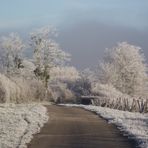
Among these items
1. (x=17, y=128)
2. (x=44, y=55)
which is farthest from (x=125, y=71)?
(x=17, y=128)

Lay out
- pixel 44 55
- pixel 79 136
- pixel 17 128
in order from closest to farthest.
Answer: pixel 79 136 → pixel 17 128 → pixel 44 55

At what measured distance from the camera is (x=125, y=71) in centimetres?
11100

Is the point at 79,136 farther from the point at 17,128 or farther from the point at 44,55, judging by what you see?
the point at 44,55

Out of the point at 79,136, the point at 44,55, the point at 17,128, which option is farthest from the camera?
the point at 44,55

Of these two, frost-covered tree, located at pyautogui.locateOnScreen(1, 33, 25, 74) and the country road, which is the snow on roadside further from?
frost-covered tree, located at pyautogui.locateOnScreen(1, 33, 25, 74)

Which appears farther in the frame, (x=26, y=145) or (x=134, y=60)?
(x=134, y=60)

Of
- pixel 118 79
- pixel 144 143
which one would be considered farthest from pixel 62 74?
pixel 144 143

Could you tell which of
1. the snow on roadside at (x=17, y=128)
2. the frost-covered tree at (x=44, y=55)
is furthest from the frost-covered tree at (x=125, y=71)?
the snow on roadside at (x=17, y=128)

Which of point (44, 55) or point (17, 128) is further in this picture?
point (44, 55)

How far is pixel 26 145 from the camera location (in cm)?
2142

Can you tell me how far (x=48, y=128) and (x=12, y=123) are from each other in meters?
2.29

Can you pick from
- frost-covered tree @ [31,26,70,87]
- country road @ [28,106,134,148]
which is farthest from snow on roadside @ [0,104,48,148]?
frost-covered tree @ [31,26,70,87]

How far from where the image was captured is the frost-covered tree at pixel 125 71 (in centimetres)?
10894

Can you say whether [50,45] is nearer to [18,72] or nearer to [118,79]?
[18,72]
